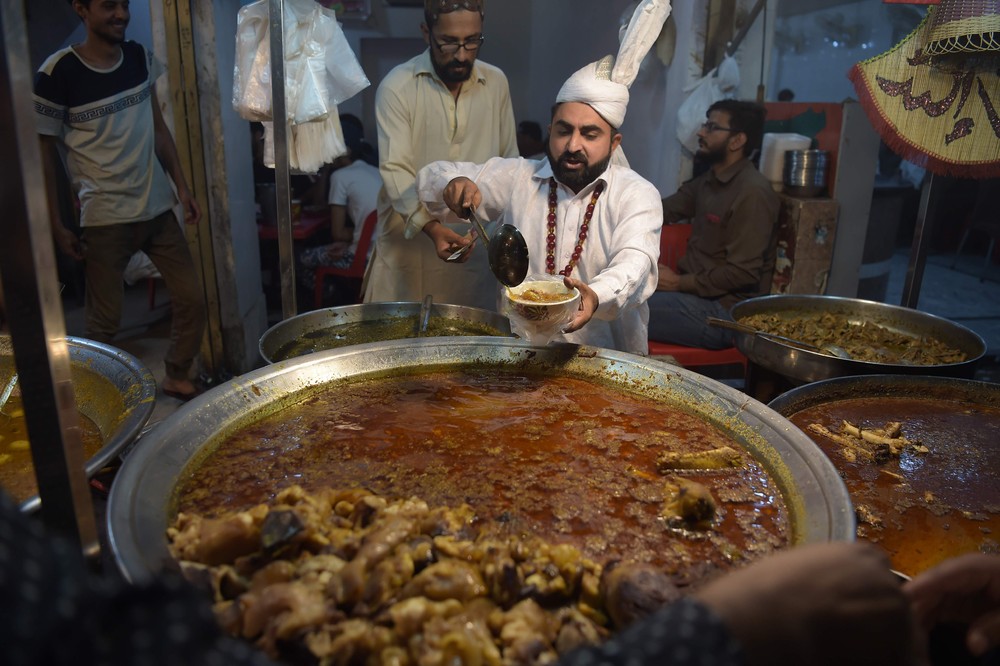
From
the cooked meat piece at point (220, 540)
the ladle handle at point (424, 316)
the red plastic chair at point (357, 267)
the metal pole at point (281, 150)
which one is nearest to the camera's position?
the cooked meat piece at point (220, 540)

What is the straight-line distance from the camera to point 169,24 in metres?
4.64

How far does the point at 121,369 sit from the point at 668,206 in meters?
4.48

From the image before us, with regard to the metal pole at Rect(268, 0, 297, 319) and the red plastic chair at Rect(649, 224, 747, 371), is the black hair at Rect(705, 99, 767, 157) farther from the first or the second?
the metal pole at Rect(268, 0, 297, 319)

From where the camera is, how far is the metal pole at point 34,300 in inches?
32.0

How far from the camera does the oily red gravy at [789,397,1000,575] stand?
168 centimetres

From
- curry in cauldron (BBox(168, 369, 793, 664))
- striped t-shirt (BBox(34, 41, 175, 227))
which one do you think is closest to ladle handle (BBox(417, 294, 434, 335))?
curry in cauldron (BBox(168, 369, 793, 664))

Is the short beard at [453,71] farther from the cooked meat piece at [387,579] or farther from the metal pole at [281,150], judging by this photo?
the cooked meat piece at [387,579]

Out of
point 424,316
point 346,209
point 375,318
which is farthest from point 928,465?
point 346,209

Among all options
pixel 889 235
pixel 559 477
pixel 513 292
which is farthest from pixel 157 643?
pixel 889 235

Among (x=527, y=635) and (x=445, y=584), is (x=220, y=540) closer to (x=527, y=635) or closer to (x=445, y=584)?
(x=445, y=584)

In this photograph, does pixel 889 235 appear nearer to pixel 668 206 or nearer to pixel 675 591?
pixel 668 206

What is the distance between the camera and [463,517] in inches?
55.2

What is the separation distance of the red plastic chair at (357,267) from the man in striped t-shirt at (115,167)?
4.79ft

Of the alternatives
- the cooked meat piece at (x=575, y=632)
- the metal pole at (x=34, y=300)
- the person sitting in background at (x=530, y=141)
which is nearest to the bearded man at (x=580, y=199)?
the cooked meat piece at (x=575, y=632)
